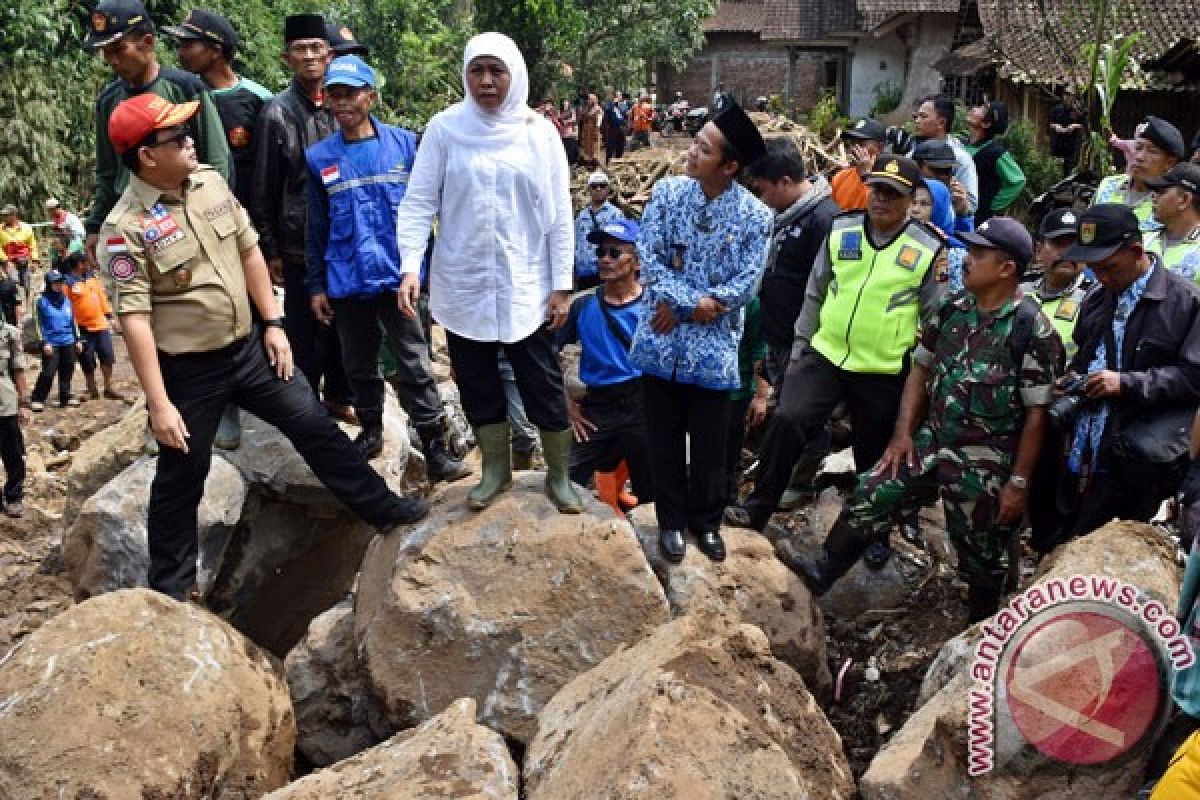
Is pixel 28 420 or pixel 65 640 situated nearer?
pixel 65 640

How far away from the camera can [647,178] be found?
1670cm

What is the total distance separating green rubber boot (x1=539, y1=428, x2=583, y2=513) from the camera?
187 inches

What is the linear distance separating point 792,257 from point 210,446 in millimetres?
3098

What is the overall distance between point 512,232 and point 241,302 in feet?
3.78

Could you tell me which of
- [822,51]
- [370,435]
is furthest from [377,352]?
[822,51]

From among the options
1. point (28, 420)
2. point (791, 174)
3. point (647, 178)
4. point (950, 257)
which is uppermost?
point (791, 174)

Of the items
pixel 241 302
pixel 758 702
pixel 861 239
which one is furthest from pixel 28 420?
pixel 758 702

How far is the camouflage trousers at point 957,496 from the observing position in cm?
467

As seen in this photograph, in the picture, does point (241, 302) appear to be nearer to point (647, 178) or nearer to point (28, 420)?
point (28, 420)

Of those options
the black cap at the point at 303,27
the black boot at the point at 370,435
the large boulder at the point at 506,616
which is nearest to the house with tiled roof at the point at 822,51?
the black cap at the point at 303,27

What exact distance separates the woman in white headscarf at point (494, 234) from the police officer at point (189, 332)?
2.12 feet

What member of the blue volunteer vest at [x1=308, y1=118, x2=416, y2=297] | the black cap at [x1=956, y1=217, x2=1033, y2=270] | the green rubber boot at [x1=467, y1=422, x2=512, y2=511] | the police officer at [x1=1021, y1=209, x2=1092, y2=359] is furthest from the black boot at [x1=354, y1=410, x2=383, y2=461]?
the police officer at [x1=1021, y1=209, x2=1092, y2=359]

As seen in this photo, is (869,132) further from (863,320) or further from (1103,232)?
(1103,232)

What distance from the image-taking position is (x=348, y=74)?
4.88 meters
